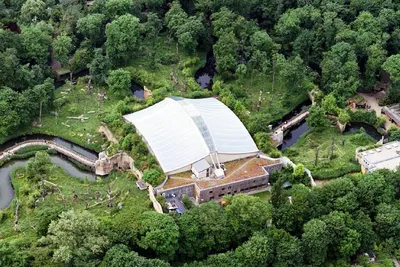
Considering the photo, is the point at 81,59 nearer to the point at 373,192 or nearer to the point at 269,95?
the point at 269,95

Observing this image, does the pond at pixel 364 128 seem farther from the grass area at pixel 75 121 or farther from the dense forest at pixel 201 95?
the grass area at pixel 75 121

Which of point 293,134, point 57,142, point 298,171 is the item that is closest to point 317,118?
point 293,134

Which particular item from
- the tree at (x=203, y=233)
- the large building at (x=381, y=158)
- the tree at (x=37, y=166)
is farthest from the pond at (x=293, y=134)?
the tree at (x=37, y=166)

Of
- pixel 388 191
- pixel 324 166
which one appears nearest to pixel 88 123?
pixel 324 166

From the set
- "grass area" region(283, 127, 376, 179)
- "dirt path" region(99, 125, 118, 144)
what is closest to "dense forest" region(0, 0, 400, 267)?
"dirt path" region(99, 125, 118, 144)

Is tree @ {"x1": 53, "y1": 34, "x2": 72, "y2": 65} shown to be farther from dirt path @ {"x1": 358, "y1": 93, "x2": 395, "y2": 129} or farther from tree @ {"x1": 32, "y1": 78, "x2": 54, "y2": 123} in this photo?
dirt path @ {"x1": 358, "y1": 93, "x2": 395, "y2": 129}

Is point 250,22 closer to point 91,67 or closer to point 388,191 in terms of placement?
point 91,67
